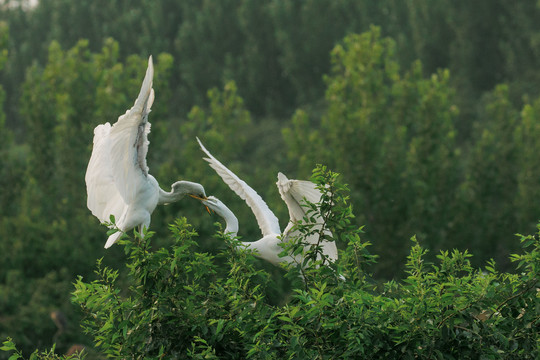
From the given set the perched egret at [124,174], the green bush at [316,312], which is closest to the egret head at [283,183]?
the perched egret at [124,174]

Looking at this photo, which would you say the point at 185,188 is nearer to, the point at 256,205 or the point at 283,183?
the point at 256,205

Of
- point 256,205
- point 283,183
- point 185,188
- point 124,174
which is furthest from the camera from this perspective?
point 256,205

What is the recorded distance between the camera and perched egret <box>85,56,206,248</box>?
6637 mm

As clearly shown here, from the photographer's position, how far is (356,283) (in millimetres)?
6105

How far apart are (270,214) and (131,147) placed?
174 centimetres

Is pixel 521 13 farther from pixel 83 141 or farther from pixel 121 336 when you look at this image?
pixel 121 336

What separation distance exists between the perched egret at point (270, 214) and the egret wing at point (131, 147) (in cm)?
84

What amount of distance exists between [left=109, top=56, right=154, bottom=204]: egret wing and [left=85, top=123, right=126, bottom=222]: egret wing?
0.06 meters

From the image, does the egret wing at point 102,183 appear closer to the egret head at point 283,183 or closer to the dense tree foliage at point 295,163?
the egret head at point 283,183

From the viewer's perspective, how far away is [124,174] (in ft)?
22.6

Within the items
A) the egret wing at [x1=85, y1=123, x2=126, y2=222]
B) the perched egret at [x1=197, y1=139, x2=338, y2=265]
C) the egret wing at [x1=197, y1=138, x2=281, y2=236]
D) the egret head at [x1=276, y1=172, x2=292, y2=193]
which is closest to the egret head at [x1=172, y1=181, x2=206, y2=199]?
the perched egret at [x1=197, y1=139, x2=338, y2=265]

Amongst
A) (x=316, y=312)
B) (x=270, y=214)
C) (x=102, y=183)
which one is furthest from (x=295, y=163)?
(x=316, y=312)

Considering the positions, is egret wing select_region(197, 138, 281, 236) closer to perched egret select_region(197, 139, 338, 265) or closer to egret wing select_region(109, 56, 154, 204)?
perched egret select_region(197, 139, 338, 265)

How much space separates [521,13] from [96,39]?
51.1 feet
